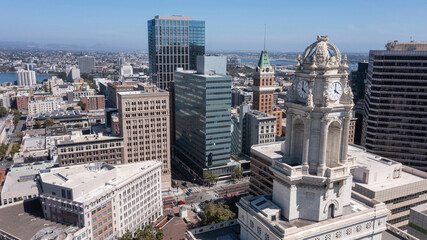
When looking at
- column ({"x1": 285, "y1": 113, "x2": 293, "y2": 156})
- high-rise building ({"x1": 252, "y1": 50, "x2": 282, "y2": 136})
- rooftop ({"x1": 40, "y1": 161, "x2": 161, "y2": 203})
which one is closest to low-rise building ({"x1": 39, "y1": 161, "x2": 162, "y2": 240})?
rooftop ({"x1": 40, "y1": 161, "x2": 161, "y2": 203})

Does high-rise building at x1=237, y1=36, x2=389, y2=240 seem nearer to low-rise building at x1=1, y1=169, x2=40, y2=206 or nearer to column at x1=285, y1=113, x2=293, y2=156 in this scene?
column at x1=285, y1=113, x2=293, y2=156

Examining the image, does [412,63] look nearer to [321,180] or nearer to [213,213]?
[213,213]

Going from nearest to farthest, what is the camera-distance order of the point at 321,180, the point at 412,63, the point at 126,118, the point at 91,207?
the point at 321,180 < the point at 91,207 < the point at 412,63 < the point at 126,118

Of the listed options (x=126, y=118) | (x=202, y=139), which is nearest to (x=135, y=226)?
(x=126, y=118)

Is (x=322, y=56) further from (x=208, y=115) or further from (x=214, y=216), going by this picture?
(x=208, y=115)

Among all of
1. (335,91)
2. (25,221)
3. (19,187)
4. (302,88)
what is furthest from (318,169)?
(19,187)

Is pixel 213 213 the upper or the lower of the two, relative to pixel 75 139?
lower

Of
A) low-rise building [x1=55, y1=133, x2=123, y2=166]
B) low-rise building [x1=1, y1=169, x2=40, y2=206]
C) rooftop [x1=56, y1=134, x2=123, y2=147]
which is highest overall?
rooftop [x1=56, y1=134, x2=123, y2=147]
